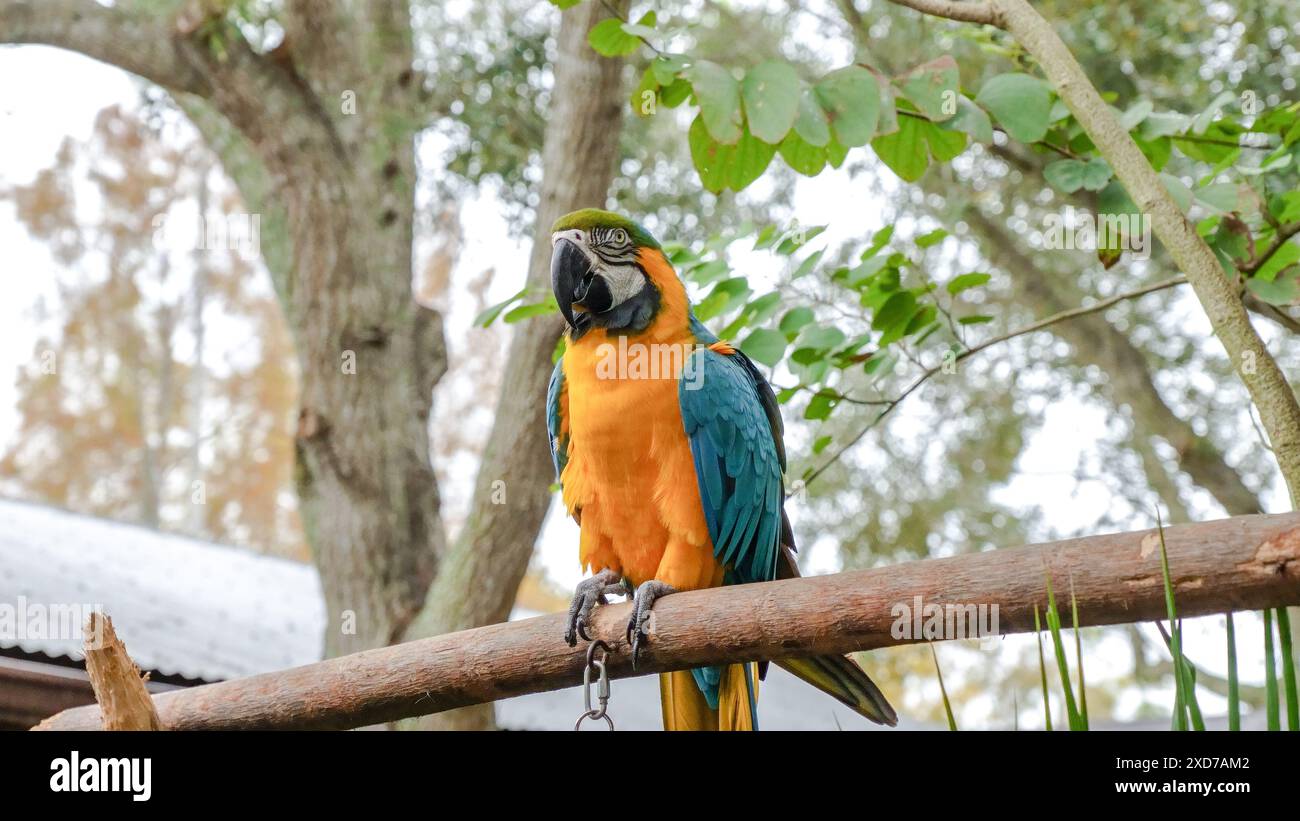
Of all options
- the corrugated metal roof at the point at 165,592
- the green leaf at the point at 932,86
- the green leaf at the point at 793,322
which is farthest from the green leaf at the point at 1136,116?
the corrugated metal roof at the point at 165,592

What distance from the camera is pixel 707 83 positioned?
1.86 m

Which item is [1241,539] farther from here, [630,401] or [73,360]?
[73,360]

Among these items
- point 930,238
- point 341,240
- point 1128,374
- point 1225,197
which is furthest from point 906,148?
point 1128,374

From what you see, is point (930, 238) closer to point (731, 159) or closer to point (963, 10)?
point (963, 10)

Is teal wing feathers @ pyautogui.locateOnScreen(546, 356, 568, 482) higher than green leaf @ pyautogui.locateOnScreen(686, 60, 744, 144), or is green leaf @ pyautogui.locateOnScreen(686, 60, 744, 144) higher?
green leaf @ pyautogui.locateOnScreen(686, 60, 744, 144)

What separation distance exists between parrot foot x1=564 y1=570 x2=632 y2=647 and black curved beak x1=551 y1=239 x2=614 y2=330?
60 cm

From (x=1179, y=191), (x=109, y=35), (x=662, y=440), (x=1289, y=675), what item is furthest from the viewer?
(x=109, y=35)

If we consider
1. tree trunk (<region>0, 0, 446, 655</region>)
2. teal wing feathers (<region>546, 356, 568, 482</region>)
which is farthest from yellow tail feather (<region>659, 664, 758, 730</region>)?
tree trunk (<region>0, 0, 446, 655</region>)

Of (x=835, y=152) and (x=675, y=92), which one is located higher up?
(x=675, y=92)

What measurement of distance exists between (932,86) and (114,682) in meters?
1.91

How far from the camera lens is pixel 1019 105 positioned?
2211 mm

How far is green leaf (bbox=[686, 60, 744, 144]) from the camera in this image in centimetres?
184

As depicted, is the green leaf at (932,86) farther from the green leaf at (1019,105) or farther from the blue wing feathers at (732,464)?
the blue wing feathers at (732,464)

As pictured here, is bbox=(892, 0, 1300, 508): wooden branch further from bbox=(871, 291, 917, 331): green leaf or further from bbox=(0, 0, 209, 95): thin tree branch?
bbox=(0, 0, 209, 95): thin tree branch
